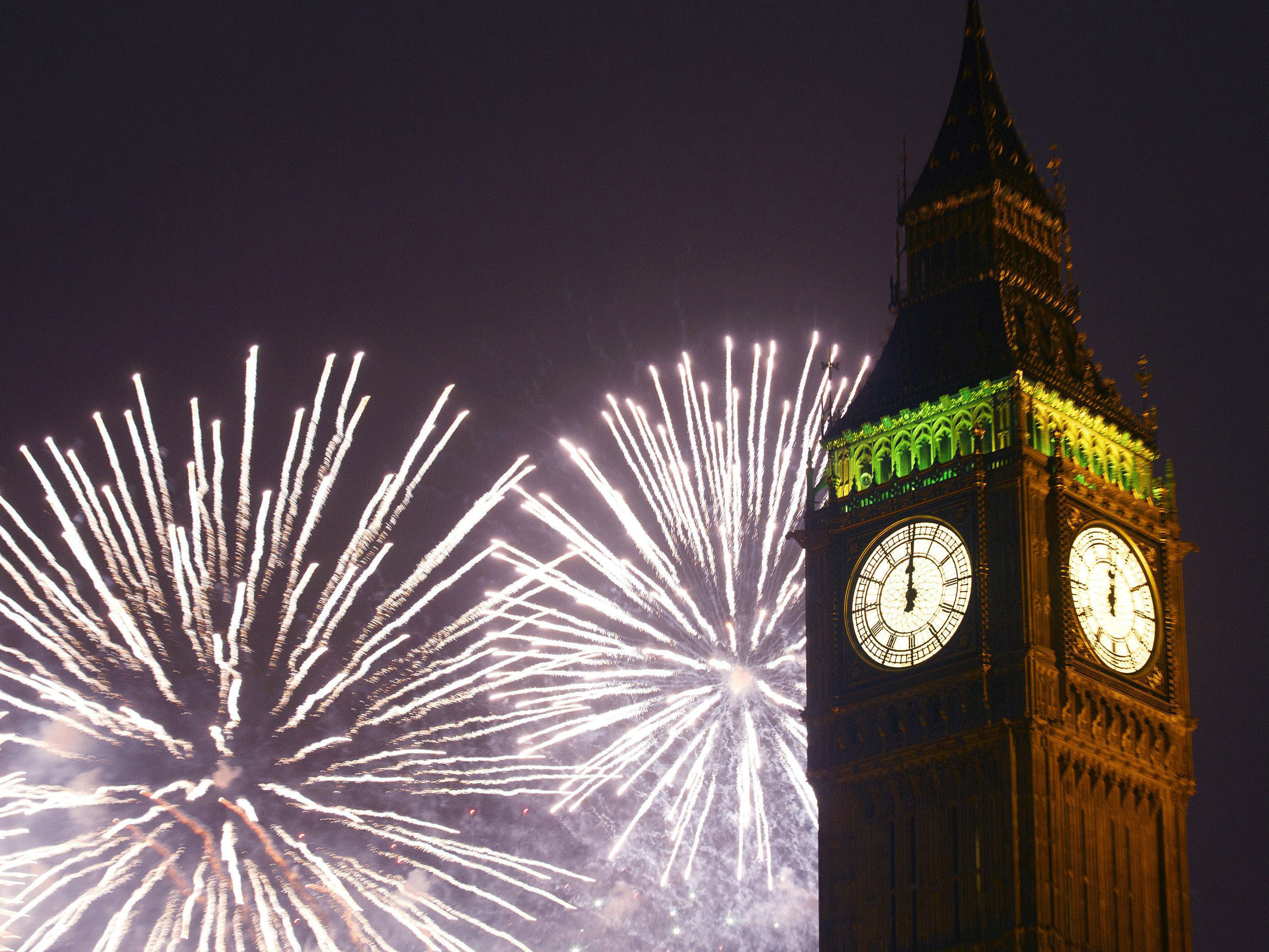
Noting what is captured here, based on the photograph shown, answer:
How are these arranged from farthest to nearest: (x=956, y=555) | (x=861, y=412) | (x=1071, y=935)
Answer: (x=861, y=412)
(x=956, y=555)
(x=1071, y=935)

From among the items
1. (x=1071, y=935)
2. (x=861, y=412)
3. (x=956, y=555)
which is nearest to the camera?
(x=1071, y=935)

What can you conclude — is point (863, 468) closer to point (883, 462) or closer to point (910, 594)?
point (883, 462)

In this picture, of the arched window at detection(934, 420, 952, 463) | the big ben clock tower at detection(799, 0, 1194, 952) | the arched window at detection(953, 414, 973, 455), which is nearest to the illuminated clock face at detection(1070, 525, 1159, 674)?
the big ben clock tower at detection(799, 0, 1194, 952)

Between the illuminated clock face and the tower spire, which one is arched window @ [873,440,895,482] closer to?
the tower spire

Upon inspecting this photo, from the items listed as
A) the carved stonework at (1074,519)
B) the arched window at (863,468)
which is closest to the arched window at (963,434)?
the arched window at (863,468)

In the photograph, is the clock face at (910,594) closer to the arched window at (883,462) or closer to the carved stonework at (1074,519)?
the arched window at (883,462)

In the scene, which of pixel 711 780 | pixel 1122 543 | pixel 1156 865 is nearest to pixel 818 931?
pixel 711 780

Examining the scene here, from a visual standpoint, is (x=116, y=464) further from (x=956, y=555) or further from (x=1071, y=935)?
(x=1071, y=935)

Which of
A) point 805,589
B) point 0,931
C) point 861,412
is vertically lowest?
point 0,931
